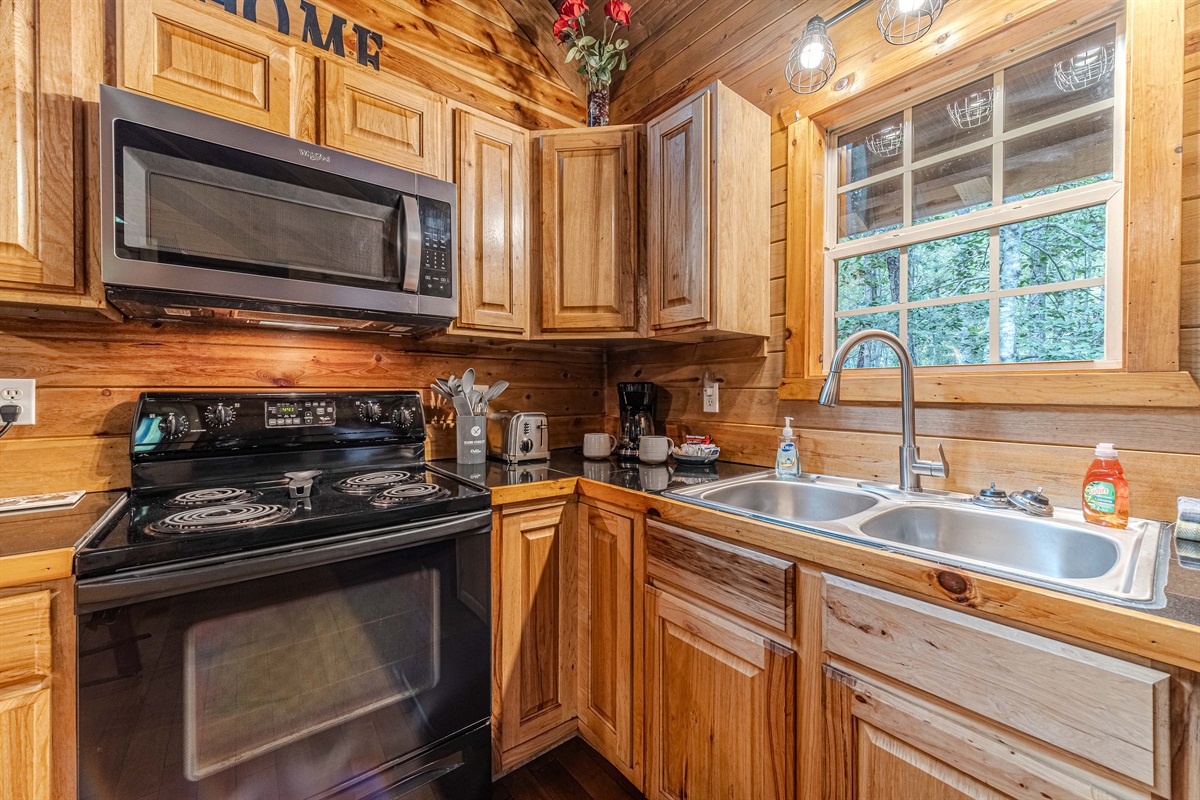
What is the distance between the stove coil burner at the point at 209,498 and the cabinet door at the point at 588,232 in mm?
1055

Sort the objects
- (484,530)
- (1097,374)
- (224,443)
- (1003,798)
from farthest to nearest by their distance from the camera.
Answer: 1. (224,443)
2. (484,530)
3. (1097,374)
4. (1003,798)

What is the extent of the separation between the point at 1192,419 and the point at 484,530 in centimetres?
159

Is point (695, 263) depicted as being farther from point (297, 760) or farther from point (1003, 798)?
point (297, 760)

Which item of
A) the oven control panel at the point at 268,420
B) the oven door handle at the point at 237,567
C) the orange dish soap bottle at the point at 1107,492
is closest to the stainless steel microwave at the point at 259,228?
the oven control panel at the point at 268,420

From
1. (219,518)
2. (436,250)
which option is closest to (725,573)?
(219,518)

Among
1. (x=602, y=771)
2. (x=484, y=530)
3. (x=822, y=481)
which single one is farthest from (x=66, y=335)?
(x=822, y=481)

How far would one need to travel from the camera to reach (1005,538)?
114 cm

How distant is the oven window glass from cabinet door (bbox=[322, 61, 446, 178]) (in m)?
0.16

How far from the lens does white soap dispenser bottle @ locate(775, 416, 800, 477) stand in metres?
1.60

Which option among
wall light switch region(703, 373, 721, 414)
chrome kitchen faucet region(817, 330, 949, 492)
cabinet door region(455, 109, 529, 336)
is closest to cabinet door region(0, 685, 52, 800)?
cabinet door region(455, 109, 529, 336)

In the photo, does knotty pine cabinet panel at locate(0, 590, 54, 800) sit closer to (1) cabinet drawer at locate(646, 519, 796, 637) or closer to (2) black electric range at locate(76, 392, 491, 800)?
(2) black electric range at locate(76, 392, 491, 800)

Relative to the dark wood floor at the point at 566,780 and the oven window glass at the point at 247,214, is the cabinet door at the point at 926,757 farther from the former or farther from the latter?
the oven window glass at the point at 247,214

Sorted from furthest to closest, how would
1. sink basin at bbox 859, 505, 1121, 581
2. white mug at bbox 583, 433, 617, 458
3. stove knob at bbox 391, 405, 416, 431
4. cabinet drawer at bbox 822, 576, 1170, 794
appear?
1. white mug at bbox 583, 433, 617, 458
2. stove knob at bbox 391, 405, 416, 431
3. sink basin at bbox 859, 505, 1121, 581
4. cabinet drawer at bbox 822, 576, 1170, 794

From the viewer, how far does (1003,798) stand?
75cm
